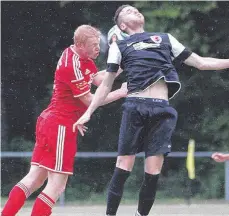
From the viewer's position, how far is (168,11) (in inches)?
454

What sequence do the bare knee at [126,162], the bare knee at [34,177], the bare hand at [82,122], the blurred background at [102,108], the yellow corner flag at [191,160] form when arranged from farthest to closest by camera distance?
the yellow corner flag at [191,160], the blurred background at [102,108], the bare knee at [34,177], the bare knee at [126,162], the bare hand at [82,122]

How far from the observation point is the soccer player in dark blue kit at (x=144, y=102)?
652 cm

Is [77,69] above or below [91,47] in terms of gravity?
below

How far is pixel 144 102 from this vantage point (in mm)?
6535

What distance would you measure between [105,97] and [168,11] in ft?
16.5

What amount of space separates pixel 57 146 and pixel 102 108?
5.70 m

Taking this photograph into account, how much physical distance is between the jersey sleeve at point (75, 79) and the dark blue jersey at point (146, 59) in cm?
24

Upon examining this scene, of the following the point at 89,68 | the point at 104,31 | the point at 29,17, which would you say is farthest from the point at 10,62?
the point at 89,68

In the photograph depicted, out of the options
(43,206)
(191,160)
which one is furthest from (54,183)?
(191,160)

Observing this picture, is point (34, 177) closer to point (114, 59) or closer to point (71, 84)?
point (71, 84)

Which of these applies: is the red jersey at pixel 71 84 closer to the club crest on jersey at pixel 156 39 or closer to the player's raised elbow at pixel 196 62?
the club crest on jersey at pixel 156 39

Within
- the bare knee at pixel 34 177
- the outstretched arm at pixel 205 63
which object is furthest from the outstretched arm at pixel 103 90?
the bare knee at pixel 34 177

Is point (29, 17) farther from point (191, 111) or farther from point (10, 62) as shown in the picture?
point (191, 111)

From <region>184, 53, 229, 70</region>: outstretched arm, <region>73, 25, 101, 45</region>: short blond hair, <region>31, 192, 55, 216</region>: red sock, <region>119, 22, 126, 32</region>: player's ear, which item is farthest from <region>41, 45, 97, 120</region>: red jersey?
<region>184, 53, 229, 70</region>: outstretched arm
